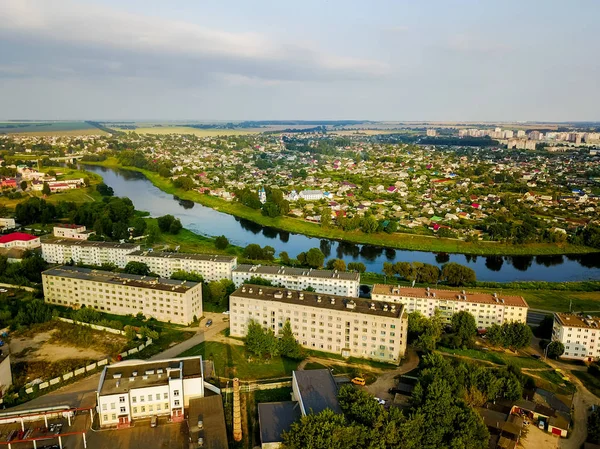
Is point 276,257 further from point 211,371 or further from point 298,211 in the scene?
point 211,371

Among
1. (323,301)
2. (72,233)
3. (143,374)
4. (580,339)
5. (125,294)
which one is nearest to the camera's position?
(143,374)

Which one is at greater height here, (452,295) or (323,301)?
(323,301)

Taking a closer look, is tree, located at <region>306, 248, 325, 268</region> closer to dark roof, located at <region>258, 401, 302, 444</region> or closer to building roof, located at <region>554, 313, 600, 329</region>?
building roof, located at <region>554, 313, 600, 329</region>

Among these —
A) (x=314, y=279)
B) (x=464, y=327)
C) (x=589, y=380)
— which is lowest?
(x=589, y=380)

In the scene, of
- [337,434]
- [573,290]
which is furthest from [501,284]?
[337,434]

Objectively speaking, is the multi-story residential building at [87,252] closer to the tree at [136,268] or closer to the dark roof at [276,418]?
the tree at [136,268]

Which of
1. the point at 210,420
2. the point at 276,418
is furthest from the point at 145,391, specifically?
the point at 276,418

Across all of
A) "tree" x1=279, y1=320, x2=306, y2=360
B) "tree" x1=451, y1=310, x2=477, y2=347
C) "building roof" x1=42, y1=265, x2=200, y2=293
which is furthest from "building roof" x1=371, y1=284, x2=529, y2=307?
"building roof" x1=42, y1=265, x2=200, y2=293

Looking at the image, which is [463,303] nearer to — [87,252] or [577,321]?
[577,321]
